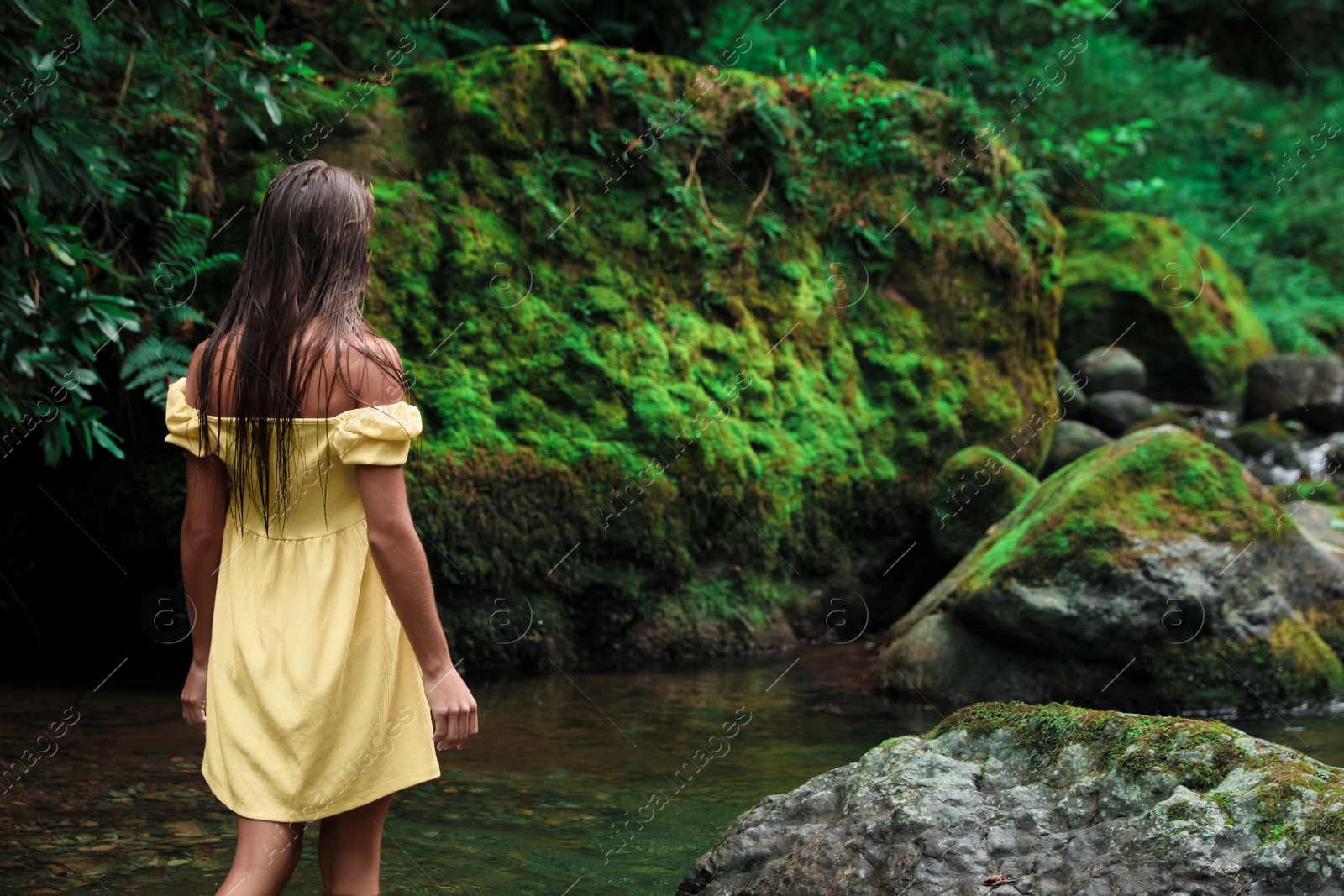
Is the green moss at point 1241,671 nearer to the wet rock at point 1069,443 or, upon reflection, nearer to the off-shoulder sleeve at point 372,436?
the wet rock at point 1069,443

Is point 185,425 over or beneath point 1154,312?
over

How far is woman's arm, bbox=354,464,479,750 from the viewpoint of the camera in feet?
7.37

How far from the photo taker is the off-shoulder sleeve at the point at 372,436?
2225mm

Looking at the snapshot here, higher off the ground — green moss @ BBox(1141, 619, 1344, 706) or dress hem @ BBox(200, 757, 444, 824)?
dress hem @ BBox(200, 757, 444, 824)

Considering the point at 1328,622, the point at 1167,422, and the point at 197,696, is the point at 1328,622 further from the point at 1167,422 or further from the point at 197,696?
the point at 197,696

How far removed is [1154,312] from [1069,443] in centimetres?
379

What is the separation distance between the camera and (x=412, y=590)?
2.28 m

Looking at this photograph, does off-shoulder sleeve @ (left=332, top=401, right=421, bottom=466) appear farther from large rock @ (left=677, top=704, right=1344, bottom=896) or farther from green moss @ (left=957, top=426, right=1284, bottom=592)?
green moss @ (left=957, top=426, right=1284, bottom=592)

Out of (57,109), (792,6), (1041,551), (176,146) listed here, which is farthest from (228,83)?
(792,6)

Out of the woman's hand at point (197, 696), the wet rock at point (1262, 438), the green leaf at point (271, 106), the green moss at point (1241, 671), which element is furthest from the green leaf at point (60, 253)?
the wet rock at point (1262, 438)

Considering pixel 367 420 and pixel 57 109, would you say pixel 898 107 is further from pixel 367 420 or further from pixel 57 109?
pixel 367 420

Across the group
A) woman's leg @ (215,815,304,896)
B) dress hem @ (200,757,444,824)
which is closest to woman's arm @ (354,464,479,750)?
dress hem @ (200,757,444,824)

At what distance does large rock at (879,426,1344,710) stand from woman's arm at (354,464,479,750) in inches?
157

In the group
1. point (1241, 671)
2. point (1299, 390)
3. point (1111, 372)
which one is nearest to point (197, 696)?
point (1241, 671)
